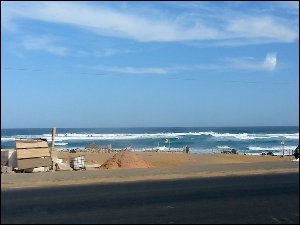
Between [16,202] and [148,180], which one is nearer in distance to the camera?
[16,202]

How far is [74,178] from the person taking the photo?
20094 mm

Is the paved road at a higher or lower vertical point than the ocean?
higher

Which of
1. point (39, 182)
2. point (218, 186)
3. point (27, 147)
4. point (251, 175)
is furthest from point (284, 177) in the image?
point (27, 147)

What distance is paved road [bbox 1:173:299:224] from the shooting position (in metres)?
10.9

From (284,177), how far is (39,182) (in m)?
10.0

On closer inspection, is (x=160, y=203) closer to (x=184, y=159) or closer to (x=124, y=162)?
(x=124, y=162)

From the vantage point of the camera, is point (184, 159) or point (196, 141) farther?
point (196, 141)

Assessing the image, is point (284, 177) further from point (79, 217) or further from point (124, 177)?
point (79, 217)

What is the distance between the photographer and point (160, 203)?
516 inches

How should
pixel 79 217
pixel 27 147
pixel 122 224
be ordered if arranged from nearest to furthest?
pixel 122 224 → pixel 79 217 → pixel 27 147

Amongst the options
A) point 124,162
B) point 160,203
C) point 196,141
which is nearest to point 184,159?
point 124,162

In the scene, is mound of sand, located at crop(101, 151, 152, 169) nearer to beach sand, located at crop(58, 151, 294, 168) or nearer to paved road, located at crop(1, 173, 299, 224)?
beach sand, located at crop(58, 151, 294, 168)

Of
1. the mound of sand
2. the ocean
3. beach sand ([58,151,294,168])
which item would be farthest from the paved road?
the ocean

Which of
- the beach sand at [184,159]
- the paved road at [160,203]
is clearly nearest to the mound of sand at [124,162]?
the beach sand at [184,159]
